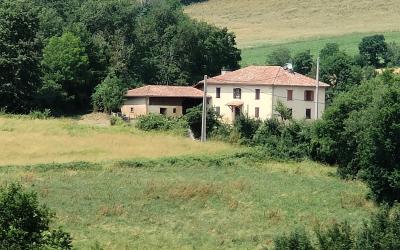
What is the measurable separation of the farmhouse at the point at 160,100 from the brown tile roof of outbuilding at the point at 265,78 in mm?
1981

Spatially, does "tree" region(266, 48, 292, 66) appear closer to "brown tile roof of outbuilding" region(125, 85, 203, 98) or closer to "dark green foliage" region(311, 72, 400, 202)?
"brown tile roof of outbuilding" region(125, 85, 203, 98)

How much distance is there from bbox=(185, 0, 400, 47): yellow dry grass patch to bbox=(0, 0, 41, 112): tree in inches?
1899

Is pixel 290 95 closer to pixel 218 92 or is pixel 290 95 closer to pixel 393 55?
pixel 218 92

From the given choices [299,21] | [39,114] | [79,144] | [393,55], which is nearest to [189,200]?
[79,144]

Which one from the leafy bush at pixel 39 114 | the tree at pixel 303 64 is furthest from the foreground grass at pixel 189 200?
the tree at pixel 303 64

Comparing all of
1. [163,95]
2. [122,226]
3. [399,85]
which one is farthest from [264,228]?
[163,95]

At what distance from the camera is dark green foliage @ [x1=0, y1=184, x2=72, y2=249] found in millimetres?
26125

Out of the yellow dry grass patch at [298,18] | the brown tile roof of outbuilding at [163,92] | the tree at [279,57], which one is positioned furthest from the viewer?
the yellow dry grass patch at [298,18]

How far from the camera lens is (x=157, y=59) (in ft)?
254

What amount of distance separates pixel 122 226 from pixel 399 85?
56.8 feet

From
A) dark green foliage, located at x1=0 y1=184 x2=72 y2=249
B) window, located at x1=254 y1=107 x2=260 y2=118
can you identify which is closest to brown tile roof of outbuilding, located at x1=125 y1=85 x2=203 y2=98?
window, located at x1=254 y1=107 x2=260 y2=118

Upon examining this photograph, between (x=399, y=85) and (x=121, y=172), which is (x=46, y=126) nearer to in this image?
(x=121, y=172)

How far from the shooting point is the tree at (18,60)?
63.5 meters

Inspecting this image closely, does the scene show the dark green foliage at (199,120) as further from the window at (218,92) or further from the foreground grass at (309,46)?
the foreground grass at (309,46)
